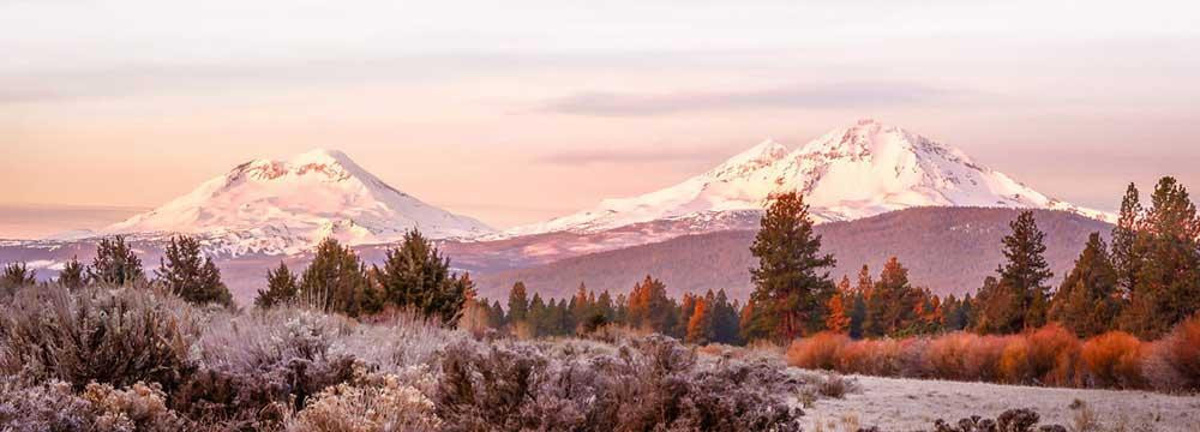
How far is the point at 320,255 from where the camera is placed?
175ft

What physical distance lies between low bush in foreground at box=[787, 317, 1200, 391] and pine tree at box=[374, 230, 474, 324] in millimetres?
10424

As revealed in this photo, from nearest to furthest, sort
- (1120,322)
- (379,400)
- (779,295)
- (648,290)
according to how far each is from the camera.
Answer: (379,400)
(1120,322)
(779,295)
(648,290)

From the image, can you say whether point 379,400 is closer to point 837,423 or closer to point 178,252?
point 837,423

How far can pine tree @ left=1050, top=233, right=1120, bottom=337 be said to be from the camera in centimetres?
4084

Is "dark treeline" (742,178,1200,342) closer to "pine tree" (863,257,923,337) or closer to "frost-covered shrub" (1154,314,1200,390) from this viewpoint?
"pine tree" (863,257,923,337)

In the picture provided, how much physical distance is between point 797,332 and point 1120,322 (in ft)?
48.4

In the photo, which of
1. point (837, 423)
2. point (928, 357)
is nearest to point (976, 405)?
point (837, 423)

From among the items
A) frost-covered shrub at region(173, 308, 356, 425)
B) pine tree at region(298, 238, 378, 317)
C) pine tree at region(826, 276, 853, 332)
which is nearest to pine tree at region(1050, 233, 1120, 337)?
pine tree at region(826, 276, 853, 332)

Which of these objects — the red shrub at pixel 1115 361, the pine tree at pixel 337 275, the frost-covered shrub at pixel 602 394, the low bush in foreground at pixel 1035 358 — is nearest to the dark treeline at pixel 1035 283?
the pine tree at pixel 337 275

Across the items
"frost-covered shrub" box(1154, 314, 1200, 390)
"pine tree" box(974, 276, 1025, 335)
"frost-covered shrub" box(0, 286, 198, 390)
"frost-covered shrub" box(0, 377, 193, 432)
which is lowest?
"pine tree" box(974, 276, 1025, 335)

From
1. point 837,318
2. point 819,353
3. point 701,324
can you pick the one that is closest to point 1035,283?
point 837,318

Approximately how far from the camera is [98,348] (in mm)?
9273

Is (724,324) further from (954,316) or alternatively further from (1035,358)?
(1035,358)

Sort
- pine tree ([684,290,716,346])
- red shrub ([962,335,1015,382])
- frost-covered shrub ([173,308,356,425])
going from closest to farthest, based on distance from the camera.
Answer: frost-covered shrub ([173,308,356,425]), red shrub ([962,335,1015,382]), pine tree ([684,290,716,346])
